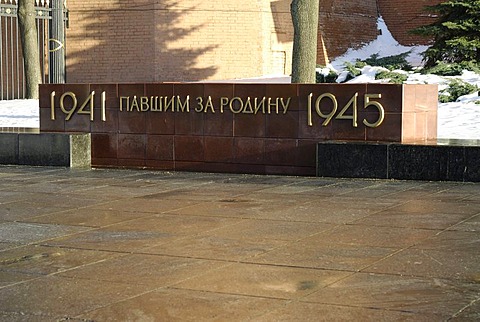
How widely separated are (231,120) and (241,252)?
5.59 m

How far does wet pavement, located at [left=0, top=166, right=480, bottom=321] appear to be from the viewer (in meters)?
4.99

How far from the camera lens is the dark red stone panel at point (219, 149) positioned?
1195cm

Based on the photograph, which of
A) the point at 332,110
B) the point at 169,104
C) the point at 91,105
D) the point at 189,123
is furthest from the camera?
the point at 91,105

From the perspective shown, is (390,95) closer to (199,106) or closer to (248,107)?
(248,107)

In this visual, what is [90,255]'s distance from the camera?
642 cm

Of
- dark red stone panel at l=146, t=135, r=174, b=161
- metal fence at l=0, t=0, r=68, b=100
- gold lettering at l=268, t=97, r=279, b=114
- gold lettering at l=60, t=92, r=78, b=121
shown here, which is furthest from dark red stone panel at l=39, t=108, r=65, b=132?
metal fence at l=0, t=0, r=68, b=100

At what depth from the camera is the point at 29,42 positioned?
72.4ft

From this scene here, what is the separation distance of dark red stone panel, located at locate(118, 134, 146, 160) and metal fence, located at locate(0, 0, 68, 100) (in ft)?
34.5

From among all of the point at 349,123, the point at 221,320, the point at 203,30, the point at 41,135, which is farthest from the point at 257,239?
the point at 203,30

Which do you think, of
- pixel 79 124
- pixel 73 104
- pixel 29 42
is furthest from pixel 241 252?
pixel 29 42

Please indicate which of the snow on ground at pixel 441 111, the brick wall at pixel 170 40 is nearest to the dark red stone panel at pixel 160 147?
the snow on ground at pixel 441 111

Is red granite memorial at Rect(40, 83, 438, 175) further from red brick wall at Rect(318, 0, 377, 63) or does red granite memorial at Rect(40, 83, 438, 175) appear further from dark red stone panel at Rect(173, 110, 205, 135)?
red brick wall at Rect(318, 0, 377, 63)

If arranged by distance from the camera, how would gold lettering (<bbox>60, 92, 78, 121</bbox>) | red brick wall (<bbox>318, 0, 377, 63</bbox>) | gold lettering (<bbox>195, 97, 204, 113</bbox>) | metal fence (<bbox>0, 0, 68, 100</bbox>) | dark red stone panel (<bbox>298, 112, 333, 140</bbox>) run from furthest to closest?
red brick wall (<bbox>318, 0, 377, 63</bbox>) < metal fence (<bbox>0, 0, 68, 100</bbox>) < gold lettering (<bbox>60, 92, 78, 121</bbox>) < gold lettering (<bbox>195, 97, 204, 113</bbox>) < dark red stone panel (<bbox>298, 112, 333, 140</bbox>)

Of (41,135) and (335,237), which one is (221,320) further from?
(41,135)
